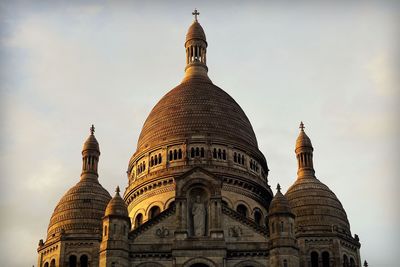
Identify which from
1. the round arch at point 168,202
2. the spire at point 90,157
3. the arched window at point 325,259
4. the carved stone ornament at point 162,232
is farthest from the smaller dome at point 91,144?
the arched window at point 325,259

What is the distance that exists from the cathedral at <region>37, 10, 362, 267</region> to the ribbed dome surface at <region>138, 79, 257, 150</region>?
0.33 ft

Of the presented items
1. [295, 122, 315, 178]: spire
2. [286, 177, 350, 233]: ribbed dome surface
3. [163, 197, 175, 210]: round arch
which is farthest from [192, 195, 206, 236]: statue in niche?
[295, 122, 315, 178]: spire

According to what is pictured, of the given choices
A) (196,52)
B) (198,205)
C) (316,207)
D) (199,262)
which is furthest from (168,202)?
(196,52)

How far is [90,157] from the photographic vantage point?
64500 millimetres

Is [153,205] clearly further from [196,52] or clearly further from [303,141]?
[196,52]

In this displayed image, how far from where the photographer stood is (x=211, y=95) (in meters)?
67.2

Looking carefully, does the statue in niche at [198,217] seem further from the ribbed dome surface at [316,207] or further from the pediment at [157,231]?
the ribbed dome surface at [316,207]

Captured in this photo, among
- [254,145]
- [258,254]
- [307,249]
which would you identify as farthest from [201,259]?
[254,145]

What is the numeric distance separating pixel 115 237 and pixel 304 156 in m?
21.5

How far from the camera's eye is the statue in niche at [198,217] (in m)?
49.4

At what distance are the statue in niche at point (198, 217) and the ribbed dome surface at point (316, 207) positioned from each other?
1023 centimetres

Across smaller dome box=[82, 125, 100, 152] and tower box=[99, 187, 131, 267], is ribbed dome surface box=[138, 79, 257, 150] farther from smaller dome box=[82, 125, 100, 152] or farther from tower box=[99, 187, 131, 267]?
tower box=[99, 187, 131, 267]

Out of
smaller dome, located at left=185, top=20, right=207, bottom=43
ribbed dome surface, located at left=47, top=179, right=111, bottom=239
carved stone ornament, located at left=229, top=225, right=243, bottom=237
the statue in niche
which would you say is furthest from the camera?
smaller dome, located at left=185, top=20, right=207, bottom=43

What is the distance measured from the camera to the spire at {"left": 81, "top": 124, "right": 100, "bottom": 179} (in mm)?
63312
